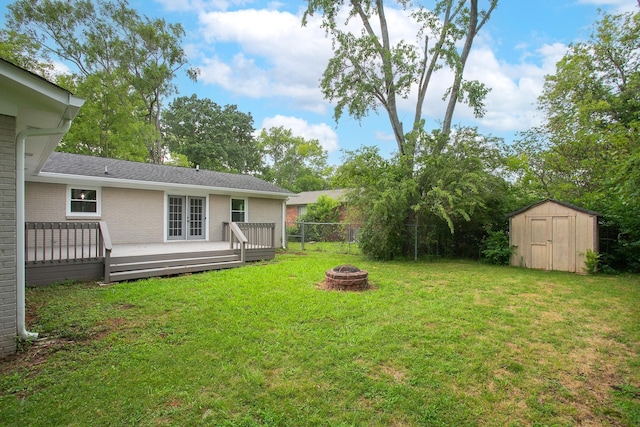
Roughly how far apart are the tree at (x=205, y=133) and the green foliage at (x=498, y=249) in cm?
2593

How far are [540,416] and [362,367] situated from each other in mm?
1438

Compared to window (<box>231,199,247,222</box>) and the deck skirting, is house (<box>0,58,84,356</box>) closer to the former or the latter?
the deck skirting

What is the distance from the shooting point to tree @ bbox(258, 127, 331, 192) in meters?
38.2

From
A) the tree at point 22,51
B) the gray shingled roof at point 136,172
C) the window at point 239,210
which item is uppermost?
the tree at point 22,51

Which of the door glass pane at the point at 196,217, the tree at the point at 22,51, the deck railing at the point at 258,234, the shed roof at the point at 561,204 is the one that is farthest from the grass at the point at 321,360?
the tree at the point at 22,51

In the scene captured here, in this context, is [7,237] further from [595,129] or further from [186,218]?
[595,129]

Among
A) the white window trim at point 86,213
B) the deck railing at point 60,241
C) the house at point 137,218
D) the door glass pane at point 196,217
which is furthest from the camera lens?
the door glass pane at point 196,217

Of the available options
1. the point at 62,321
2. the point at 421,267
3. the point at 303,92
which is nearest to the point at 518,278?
the point at 421,267

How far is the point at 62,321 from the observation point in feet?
Result: 13.9

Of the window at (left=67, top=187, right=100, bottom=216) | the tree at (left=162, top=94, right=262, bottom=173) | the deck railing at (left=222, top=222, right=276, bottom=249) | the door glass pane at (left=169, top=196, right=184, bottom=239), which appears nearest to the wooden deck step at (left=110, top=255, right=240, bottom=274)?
the deck railing at (left=222, top=222, right=276, bottom=249)

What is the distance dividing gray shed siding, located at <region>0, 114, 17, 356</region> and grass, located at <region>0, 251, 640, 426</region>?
0.32 m

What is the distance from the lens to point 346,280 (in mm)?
6062

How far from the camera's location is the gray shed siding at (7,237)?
3.23m

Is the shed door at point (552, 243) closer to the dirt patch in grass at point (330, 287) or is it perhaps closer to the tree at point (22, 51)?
the dirt patch in grass at point (330, 287)
